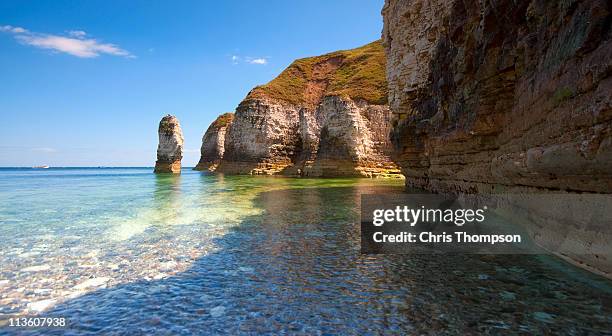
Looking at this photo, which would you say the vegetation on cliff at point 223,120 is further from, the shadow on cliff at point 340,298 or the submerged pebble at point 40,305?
the submerged pebble at point 40,305

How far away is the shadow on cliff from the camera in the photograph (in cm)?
425

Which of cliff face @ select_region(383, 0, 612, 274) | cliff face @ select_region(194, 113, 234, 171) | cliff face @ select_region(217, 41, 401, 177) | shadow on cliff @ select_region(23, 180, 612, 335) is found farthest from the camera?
cliff face @ select_region(194, 113, 234, 171)

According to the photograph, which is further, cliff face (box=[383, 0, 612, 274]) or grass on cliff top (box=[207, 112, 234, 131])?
grass on cliff top (box=[207, 112, 234, 131])

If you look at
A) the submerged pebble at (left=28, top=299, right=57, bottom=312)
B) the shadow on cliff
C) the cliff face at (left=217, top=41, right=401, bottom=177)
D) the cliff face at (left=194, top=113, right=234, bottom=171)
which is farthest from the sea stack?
the submerged pebble at (left=28, top=299, right=57, bottom=312)

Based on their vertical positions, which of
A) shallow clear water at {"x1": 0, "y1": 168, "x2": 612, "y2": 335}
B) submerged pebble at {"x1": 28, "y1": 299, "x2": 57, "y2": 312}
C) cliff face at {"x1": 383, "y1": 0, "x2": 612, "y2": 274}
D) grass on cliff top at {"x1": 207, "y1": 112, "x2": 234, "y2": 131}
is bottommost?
submerged pebble at {"x1": 28, "y1": 299, "x2": 57, "y2": 312}

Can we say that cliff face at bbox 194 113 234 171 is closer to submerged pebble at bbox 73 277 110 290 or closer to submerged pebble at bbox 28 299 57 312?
submerged pebble at bbox 73 277 110 290

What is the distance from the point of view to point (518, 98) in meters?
9.27

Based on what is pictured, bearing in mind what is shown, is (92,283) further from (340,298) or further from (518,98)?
(518,98)

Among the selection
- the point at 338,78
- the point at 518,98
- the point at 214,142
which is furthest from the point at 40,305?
the point at 214,142

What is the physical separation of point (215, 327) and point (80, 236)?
25.6ft

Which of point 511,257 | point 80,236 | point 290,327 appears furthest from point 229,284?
point 80,236

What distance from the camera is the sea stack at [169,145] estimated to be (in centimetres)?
7525

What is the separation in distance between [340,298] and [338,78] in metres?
65.7

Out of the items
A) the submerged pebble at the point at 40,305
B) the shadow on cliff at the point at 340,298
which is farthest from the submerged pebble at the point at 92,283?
the submerged pebble at the point at 40,305
